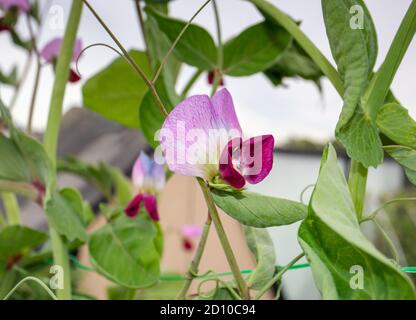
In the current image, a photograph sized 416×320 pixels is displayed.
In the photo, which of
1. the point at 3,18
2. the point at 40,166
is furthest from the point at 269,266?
the point at 3,18

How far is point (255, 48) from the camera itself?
38cm

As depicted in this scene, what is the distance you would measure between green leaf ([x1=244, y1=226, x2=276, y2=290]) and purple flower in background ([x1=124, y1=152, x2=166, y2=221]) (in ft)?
0.33

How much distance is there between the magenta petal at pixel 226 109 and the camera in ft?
0.75

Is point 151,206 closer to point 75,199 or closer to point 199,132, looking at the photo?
point 75,199

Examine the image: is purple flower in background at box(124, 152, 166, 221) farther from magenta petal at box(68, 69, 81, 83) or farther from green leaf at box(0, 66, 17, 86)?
Answer: green leaf at box(0, 66, 17, 86)

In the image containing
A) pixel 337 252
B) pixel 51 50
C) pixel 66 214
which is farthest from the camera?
pixel 51 50

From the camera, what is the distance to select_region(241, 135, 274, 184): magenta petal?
23 cm

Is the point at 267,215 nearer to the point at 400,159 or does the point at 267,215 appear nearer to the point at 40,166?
the point at 400,159

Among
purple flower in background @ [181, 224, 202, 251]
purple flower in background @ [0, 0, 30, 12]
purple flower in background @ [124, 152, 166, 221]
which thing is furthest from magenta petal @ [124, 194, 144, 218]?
purple flower in background @ [181, 224, 202, 251]

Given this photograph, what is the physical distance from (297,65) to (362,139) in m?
0.20

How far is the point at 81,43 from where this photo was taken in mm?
440

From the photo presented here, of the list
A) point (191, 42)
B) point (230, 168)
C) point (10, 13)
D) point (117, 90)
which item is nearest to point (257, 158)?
point (230, 168)

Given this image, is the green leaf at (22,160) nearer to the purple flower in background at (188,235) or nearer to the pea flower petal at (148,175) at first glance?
the pea flower petal at (148,175)
